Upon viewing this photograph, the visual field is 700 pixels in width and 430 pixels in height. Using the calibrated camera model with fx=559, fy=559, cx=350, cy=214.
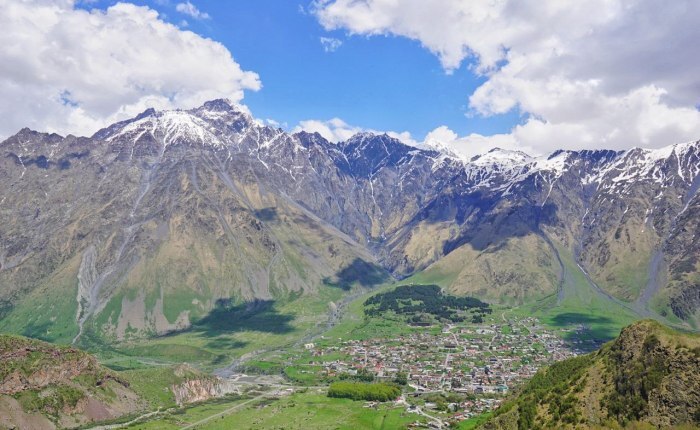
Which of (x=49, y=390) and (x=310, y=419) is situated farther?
(x=310, y=419)

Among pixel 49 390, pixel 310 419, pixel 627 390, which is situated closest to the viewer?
pixel 627 390

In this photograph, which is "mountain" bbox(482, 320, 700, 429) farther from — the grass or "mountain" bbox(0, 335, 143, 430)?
"mountain" bbox(0, 335, 143, 430)

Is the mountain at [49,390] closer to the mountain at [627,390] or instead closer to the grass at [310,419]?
the grass at [310,419]

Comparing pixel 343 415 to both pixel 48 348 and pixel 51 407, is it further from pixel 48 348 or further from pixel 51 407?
pixel 48 348

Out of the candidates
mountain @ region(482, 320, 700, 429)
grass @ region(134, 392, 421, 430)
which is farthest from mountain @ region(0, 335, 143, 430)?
mountain @ region(482, 320, 700, 429)

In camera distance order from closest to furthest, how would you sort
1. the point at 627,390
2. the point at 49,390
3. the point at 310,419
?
the point at 627,390, the point at 49,390, the point at 310,419

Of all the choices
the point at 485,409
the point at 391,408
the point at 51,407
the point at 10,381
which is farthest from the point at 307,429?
the point at 10,381

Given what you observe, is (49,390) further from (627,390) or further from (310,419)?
(627,390)

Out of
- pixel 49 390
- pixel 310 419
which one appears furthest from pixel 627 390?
pixel 49 390
